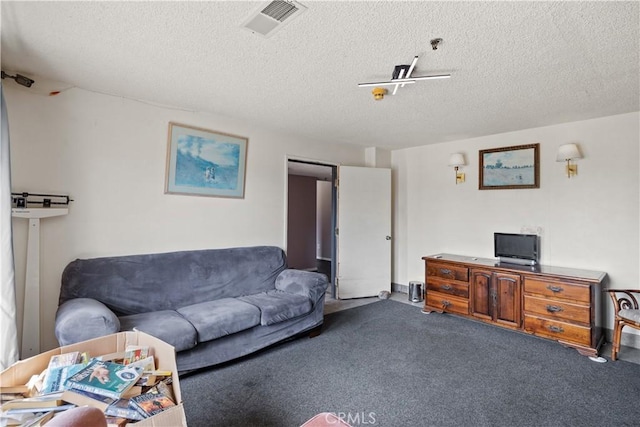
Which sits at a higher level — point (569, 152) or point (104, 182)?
point (569, 152)

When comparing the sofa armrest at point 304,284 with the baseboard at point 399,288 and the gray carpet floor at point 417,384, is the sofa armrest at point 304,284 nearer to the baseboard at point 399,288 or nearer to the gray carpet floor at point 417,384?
the gray carpet floor at point 417,384

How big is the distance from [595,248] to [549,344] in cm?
116

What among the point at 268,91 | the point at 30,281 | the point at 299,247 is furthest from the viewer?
the point at 299,247

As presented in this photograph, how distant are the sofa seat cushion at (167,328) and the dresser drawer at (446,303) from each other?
2915 millimetres

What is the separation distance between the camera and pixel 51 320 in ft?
8.18

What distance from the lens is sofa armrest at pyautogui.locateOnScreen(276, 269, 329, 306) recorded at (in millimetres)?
3180

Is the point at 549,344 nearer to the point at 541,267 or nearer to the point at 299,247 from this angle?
the point at 541,267

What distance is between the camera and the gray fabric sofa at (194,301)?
221 centimetres

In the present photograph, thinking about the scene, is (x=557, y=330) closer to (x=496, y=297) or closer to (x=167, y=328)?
(x=496, y=297)

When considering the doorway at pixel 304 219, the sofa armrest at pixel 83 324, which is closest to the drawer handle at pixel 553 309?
the sofa armrest at pixel 83 324

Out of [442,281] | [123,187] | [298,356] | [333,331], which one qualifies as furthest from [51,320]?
[442,281]

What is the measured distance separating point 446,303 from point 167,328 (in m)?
3.16

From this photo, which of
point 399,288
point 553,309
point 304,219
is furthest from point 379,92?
point 304,219

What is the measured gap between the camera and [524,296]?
10.6ft
